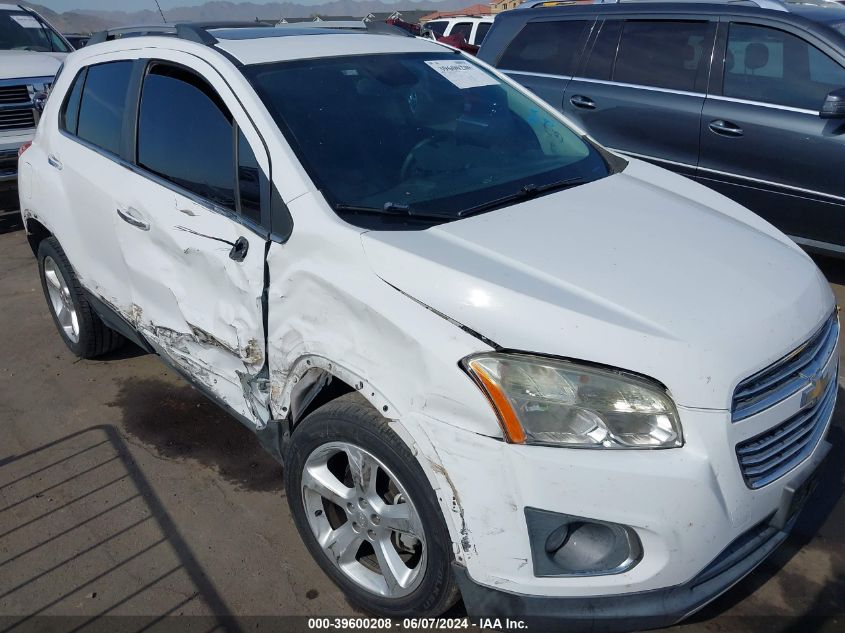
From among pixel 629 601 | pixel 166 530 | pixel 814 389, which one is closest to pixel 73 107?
pixel 166 530

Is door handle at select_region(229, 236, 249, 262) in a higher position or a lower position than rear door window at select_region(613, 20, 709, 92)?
lower

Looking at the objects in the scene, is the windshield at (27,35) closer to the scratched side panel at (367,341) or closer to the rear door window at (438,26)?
the scratched side panel at (367,341)

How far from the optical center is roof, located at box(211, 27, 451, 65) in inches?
116

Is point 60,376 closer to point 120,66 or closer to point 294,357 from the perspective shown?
point 120,66

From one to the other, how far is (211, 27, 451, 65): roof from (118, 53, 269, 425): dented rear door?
Answer: 7.7 inches

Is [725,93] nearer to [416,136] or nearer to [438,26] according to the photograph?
[416,136]

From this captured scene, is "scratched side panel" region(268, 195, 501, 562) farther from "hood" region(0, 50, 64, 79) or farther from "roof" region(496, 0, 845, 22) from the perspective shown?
"hood" region(0, 50, 64, 79)

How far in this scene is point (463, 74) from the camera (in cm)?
343

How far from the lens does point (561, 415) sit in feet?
6.45

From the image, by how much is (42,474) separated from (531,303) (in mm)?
2612

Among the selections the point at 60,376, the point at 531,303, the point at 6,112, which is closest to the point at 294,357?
the point at 531,303

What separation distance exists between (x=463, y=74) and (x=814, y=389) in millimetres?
2053

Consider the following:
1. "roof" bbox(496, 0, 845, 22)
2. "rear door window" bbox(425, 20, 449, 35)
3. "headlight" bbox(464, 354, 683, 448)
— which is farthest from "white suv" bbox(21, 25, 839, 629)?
"rear door window" bbox(425, 20, 449, 35)

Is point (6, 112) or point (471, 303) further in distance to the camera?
point (6, 112)
